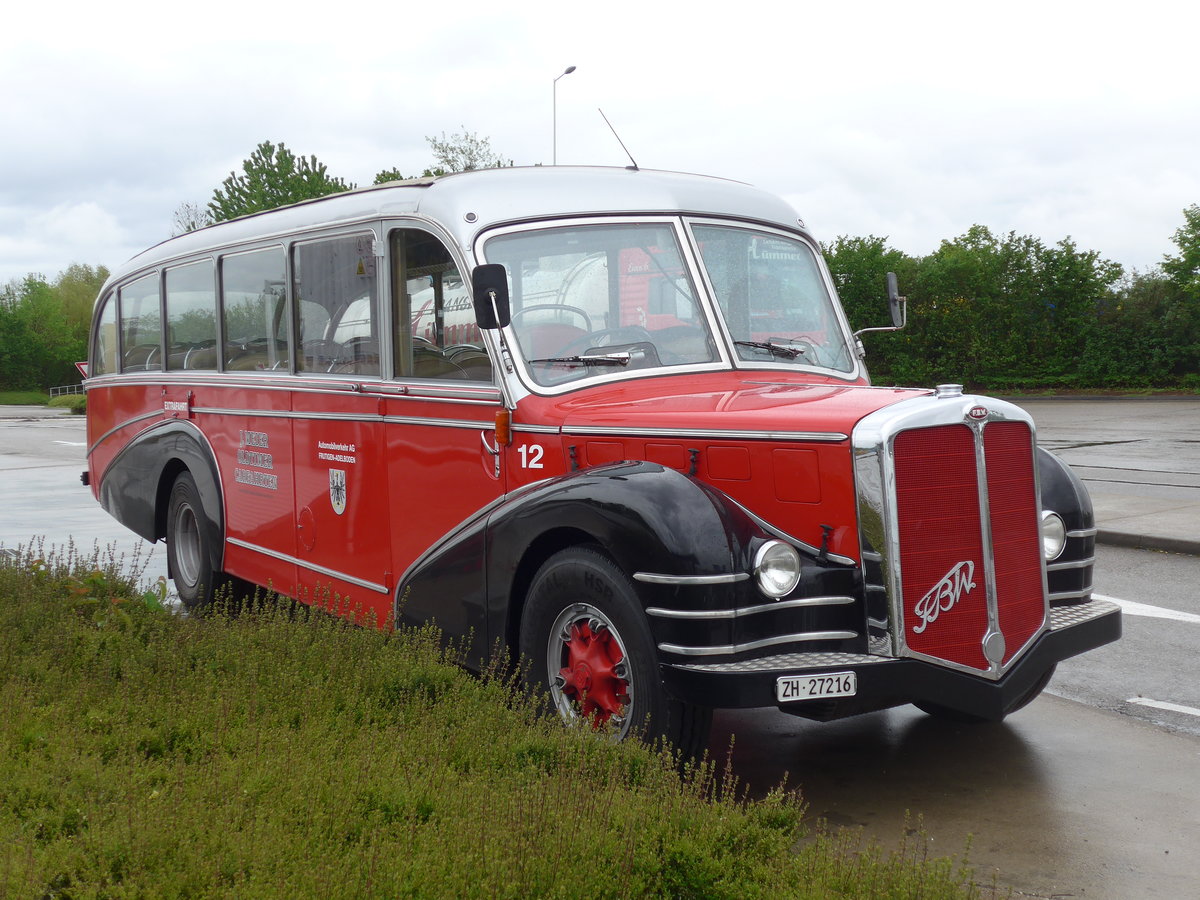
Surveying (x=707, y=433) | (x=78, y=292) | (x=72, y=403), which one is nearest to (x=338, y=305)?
(x=707, y=433)

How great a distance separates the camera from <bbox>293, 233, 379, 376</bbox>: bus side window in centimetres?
622

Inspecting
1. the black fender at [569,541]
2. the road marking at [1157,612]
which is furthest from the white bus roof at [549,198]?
the road marking at [1157,612]

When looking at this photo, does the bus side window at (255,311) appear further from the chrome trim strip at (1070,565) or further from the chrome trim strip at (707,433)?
the chrome trim strip at (1070,565)

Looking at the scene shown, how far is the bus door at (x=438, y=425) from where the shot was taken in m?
5.40

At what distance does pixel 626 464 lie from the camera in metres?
4.63

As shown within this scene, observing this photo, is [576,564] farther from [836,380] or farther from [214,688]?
[836,380]

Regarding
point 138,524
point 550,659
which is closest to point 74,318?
point 138,524

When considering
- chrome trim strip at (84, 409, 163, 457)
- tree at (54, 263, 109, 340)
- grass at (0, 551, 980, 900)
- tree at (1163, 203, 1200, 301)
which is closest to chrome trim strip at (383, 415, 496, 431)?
grass at (0, 551, 980, 900)

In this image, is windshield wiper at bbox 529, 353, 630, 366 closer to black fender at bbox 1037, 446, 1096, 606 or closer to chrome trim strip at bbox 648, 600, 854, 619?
chrome trim strip at bbox 648, 600, 854, 619

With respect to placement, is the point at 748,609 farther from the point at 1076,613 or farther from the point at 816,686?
the point at 1076,613

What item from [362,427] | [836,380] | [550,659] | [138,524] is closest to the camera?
[550,659]

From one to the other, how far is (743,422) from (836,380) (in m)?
1.43

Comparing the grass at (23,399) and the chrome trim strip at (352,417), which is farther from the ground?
the grass at (23,399)

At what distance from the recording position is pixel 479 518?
17.6 ft
